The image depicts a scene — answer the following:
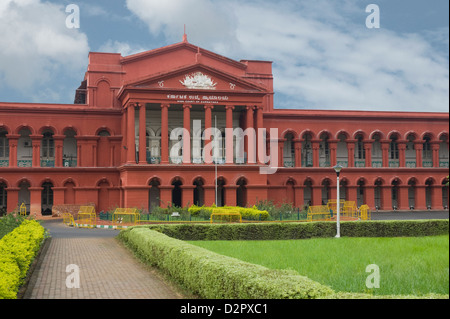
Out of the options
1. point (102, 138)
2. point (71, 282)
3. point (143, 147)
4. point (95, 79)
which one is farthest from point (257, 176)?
point (71, 282)

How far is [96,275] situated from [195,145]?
2704 centimetres

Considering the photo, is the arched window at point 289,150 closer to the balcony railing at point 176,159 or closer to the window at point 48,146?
the balcony railing at point 176,159

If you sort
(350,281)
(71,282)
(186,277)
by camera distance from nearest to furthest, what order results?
(350,281)
(186,277)
(71,282)

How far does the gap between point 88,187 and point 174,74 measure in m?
11.2

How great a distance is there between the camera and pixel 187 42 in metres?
41.1

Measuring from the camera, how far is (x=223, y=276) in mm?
9320

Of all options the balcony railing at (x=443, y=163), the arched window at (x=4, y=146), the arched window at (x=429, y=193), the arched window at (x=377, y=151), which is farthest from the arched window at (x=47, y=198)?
the balcony railing at (x=443, y=163)

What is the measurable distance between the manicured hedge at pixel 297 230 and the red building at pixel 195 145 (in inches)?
532

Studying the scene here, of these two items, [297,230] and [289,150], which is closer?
[297,230]

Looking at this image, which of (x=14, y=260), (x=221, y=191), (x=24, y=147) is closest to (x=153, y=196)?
(x=221, y=191)

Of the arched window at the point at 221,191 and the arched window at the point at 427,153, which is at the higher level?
the arched window at the point at 427,153

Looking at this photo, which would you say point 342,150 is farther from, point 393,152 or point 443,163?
point 443,163

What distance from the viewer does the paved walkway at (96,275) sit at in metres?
10.9
